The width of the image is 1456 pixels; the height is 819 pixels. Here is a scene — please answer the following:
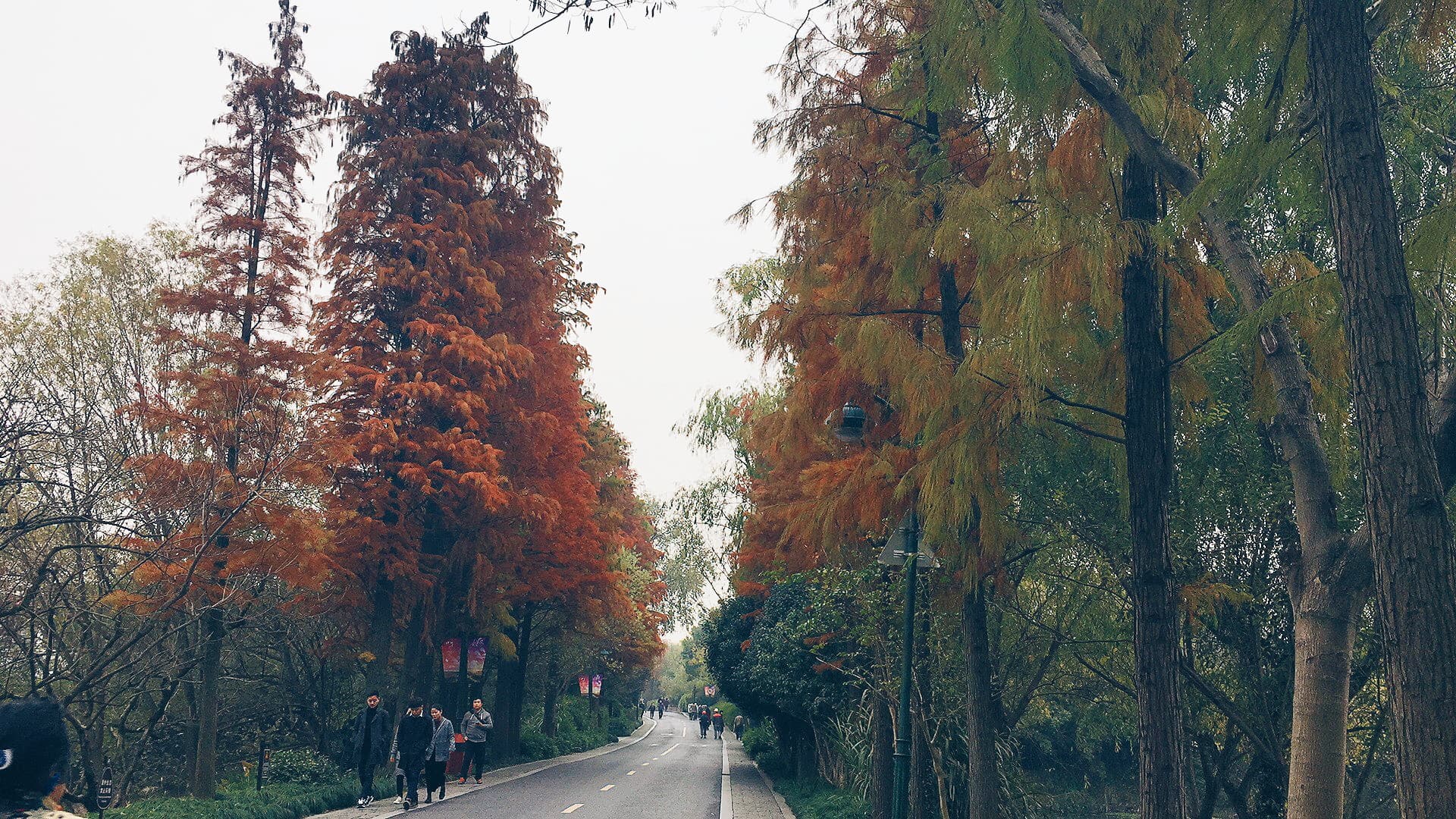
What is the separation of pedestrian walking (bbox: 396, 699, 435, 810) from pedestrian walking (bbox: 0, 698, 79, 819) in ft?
44.8

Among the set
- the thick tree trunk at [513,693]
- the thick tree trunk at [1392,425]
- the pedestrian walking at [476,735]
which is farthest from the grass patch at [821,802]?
the thick tree trunk at [1392,425]

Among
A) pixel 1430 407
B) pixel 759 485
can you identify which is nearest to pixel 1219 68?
pixel 1430 407

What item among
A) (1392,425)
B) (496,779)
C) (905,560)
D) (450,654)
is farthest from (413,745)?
(1392,425)

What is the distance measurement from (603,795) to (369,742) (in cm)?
541

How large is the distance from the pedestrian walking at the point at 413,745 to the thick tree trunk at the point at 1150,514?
485 inches

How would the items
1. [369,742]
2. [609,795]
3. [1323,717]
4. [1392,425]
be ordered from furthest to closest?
1. [609,795]
2. [369,742]
3. [1323,717]
4. [1392,425]

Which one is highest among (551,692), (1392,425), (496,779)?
(1392,425)

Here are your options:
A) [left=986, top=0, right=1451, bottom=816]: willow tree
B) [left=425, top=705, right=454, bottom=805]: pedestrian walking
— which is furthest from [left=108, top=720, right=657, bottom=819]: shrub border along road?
[left=986, top=0, right=1451, bottom=816]: willow tree

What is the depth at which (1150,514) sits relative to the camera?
7965 mm

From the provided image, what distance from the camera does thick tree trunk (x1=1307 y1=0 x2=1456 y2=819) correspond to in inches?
183

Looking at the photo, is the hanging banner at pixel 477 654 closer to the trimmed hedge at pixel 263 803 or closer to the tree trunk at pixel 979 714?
the trimmed hedge at pixel 263 803

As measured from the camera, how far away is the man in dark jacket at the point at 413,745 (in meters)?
16.6

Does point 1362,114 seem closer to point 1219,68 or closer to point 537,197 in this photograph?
point 1219,68

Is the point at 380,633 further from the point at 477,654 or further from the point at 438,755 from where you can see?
the point at 477,654
